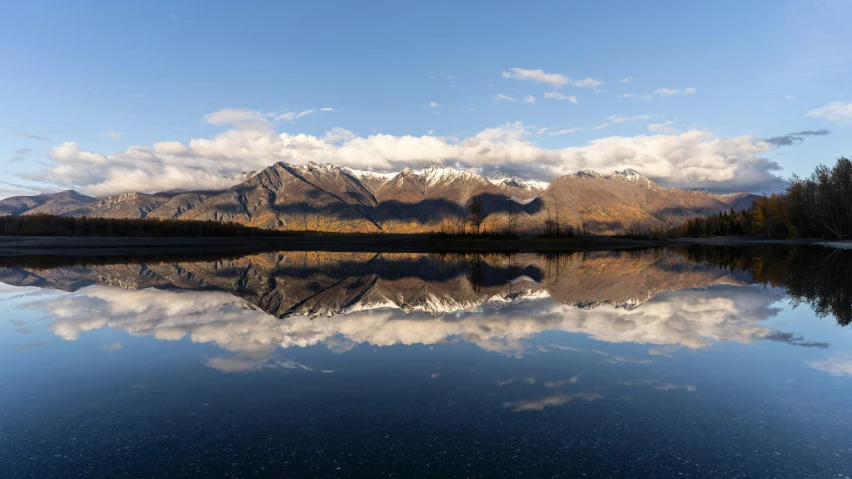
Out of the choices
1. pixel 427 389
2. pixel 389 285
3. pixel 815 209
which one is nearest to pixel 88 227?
pixel 389 285

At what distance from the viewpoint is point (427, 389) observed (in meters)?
12.8

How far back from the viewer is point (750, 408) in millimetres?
11586

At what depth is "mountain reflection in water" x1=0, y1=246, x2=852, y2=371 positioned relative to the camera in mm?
19766

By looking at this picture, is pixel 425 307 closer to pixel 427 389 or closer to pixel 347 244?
pixel 427 389

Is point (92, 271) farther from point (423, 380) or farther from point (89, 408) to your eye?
point (423, 380)

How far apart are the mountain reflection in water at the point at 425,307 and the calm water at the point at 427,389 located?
0.75ft

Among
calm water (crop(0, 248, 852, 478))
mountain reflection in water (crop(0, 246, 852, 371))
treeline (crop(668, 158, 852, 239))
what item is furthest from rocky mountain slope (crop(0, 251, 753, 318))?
treeline (crop(668, 158, 852, 239))

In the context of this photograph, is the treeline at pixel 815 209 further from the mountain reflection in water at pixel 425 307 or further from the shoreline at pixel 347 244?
the mountain reflection in water at pixel 425 307

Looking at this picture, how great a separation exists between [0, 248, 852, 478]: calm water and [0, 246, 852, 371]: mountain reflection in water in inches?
9.0

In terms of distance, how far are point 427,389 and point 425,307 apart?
15.1 meters

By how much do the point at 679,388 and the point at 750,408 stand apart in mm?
1749

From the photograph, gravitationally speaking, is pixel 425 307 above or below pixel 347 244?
below

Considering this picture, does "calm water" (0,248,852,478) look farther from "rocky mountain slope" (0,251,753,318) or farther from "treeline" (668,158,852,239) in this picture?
"treeline" (668,158,852,239)

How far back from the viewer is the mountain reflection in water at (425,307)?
19.8 meters
